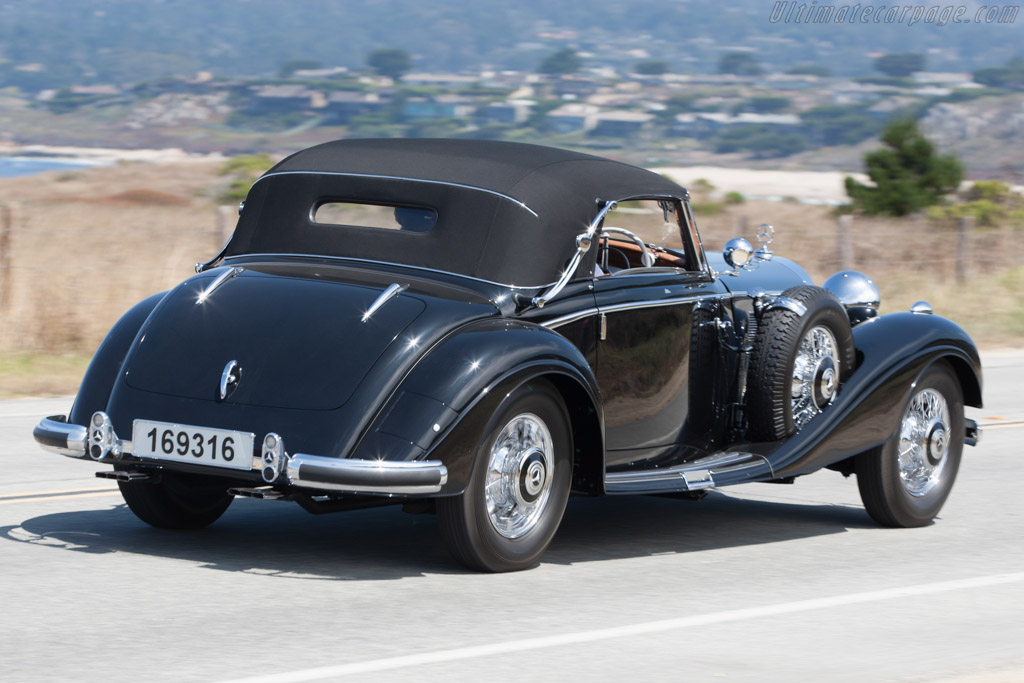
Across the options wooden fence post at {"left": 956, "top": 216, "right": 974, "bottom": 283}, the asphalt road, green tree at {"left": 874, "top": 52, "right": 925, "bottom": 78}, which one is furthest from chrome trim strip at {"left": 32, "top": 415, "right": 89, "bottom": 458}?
green tree at {"left": 874, "top": 52, "right": 925, "bottom": 78}

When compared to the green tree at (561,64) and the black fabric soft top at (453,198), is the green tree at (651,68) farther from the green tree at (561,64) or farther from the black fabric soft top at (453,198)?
the black fabric soft top at (453,198)

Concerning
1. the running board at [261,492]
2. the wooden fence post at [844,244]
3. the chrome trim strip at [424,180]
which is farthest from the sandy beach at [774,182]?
the running board at [261,492]

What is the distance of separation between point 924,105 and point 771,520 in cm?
14906

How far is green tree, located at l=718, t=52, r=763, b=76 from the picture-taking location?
193250mm

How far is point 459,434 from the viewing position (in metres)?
6.11

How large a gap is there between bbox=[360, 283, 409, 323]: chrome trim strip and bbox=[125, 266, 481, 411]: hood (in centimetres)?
1

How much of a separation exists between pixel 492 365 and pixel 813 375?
2368mm

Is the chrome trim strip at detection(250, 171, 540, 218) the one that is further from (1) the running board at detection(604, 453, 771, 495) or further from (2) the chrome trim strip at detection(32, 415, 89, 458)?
(2) the chrome trim strip at detection(32, 415, 89, 458)

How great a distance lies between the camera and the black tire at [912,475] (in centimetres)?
802

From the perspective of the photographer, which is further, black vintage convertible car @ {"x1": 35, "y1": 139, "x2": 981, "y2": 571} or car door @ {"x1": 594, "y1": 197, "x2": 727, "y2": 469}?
car door @ {"x1": 594, "y1": 197, "x2": 727, "y2": 469}

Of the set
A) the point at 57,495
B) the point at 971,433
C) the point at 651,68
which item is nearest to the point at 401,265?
the point at 57,495

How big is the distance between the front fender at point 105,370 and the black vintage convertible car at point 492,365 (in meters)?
0.01

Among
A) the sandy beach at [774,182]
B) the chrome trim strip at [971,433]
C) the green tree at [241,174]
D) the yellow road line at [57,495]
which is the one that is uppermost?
the chrome trim strip at [971,433]

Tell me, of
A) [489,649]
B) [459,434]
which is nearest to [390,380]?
[459,434]
